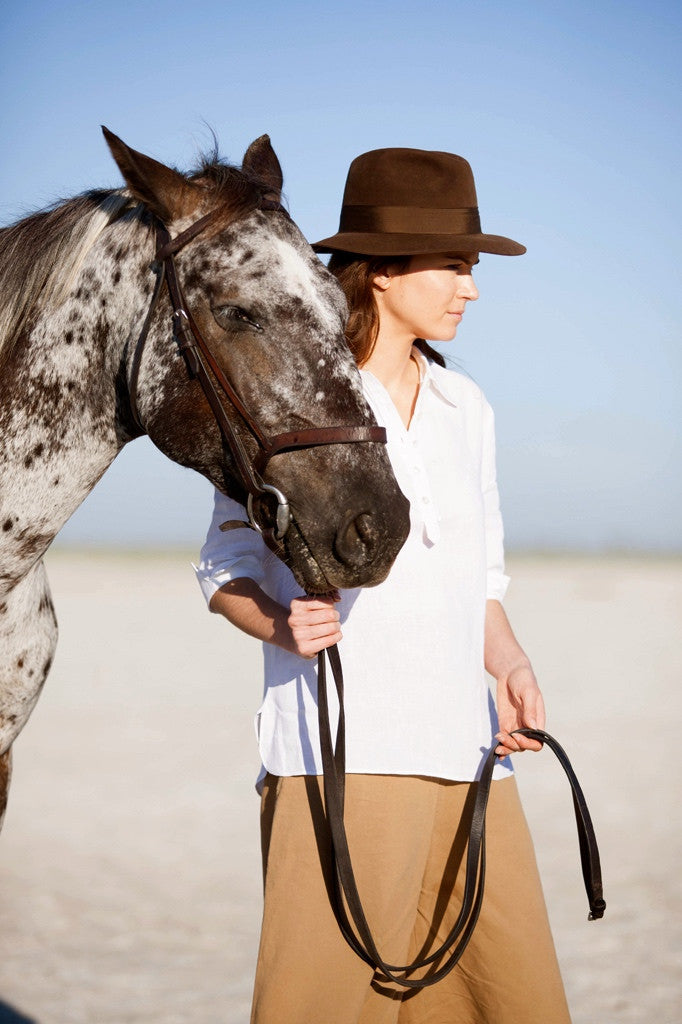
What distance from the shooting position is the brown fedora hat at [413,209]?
2.34 metres

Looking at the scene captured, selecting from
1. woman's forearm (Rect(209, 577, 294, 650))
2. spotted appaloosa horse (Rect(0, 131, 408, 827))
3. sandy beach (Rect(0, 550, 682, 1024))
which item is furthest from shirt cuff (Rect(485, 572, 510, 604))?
sandy beach (Rect(0, 550, 682, 1024))

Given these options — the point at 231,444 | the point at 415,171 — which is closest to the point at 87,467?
the point at 231,444

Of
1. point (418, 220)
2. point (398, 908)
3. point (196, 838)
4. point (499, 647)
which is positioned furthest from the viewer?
point (196, 838)

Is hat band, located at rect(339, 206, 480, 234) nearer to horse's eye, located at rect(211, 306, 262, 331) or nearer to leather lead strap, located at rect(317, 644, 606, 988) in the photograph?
horse's eye, located at rect(211, 306, 262, 331)

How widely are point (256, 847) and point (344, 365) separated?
544cm

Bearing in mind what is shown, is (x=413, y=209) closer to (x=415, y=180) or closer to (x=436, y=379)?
(x=415, y=180)

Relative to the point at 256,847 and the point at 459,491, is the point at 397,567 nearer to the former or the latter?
the point at 459,491

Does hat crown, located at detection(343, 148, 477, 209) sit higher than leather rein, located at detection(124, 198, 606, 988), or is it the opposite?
hat crown, located at detection(343, 148, 477, 209)

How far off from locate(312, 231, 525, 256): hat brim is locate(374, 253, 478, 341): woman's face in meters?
0.06

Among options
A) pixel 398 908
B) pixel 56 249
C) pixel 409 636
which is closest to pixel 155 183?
pixel 56 249

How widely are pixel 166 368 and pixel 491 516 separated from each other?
3.17 ft

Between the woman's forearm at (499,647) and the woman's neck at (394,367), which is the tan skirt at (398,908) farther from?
the woman's neck at (394,367)

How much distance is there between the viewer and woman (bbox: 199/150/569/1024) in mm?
2111

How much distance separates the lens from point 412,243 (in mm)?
2322
